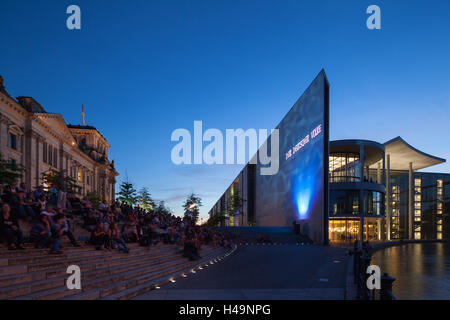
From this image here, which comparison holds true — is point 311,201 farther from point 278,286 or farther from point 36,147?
point 36,147

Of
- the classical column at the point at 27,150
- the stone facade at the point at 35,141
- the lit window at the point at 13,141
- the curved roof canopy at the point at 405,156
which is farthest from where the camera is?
the curved roof canopy at the point at 405,156

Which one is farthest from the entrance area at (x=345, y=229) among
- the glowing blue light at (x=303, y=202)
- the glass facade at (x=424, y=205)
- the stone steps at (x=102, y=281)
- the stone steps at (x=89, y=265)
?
the stone steps at (x=102, y=281)

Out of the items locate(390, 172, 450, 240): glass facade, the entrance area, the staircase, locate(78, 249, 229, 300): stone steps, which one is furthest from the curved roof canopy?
the staircase

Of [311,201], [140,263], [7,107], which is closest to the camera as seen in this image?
[140,263]

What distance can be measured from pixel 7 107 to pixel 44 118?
29.1ft

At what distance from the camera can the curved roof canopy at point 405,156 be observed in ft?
181

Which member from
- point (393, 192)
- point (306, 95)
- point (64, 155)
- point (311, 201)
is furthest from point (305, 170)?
point (393, 192)

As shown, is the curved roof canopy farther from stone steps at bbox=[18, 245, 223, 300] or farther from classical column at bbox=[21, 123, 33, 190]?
classical column at bbox=[21, 123, 33, 190]

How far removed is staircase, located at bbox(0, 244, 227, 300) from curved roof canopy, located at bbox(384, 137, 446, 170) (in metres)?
52.0

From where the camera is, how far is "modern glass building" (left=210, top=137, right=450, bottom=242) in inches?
1756

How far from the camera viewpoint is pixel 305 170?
40875 millimetres

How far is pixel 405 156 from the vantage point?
6159 centimetres

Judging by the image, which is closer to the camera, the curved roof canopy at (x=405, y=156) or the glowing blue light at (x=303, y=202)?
the glowing blue light at (x=303, y=202)

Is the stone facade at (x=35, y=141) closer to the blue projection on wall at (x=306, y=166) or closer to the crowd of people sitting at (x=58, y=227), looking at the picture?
the crowd of people sitting at (x=58, y=227)
